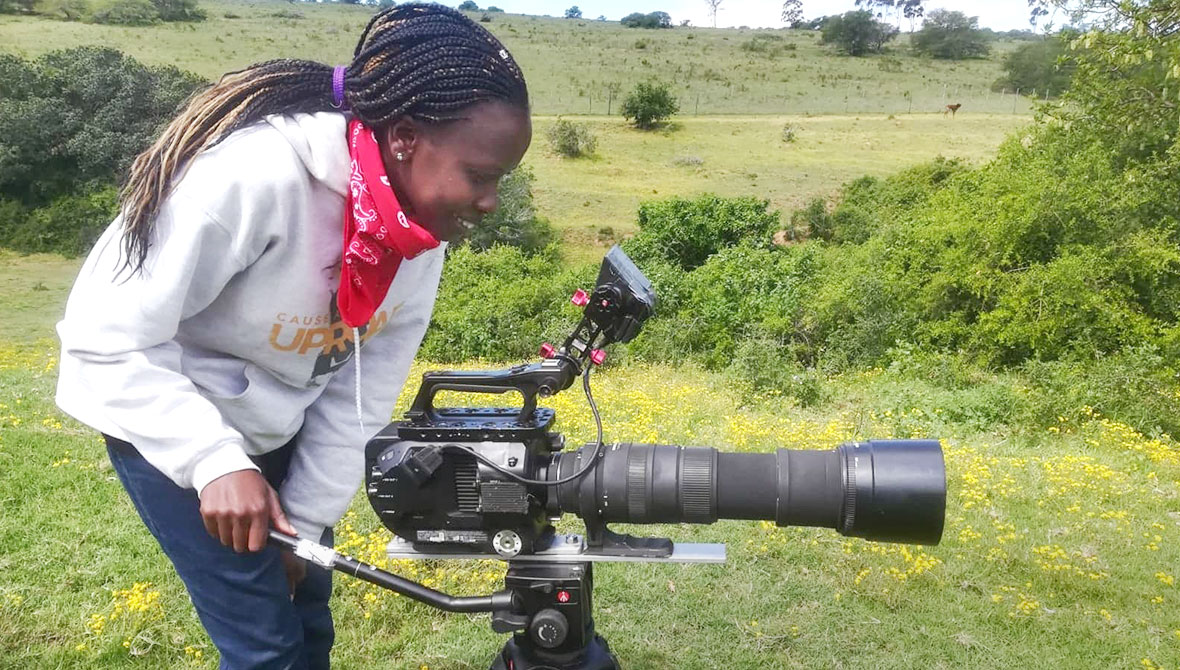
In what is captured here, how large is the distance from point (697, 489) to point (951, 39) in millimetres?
61855

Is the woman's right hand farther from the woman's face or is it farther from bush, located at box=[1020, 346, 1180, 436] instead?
bush, located at box=[1020, 346, 1180, 436]

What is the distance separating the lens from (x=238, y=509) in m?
1.43

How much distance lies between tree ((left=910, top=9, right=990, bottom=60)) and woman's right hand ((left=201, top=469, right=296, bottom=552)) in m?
60.8

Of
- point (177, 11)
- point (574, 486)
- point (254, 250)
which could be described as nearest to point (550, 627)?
point (574, 486)

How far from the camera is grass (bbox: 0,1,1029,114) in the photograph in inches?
1414

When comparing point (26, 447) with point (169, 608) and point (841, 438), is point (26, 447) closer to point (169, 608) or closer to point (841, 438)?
point (169, 608)

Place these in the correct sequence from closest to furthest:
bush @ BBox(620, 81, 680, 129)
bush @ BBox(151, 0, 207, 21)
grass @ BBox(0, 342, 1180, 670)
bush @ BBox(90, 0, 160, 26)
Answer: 1. grass @ BBox(0, 342, 1180, 670)
2. bush @ BBox(620, 81, 680, 129)
3. bush @ BBox(90, 0, 160, 26)
4. bush @ BBox(151, 0, 207, 21)

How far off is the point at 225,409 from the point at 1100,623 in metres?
3.13

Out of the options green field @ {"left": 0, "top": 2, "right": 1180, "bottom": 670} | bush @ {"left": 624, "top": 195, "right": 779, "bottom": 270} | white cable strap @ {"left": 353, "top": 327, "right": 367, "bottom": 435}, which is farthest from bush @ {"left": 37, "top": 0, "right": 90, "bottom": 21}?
white cable strap @ {"left": 353, "top": 327, "right": 367, "bottom": 435}

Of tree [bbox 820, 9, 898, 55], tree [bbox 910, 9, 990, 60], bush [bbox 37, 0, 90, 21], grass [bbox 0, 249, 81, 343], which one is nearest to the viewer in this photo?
grass [bbox 0, 249, 81, 343]

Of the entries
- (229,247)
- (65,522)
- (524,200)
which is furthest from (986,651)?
(524,200)

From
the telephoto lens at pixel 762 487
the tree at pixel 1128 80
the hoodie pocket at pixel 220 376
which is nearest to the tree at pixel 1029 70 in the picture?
the tree at pixel 1128 80

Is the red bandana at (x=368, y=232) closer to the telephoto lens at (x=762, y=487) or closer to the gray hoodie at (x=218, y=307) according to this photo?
the gray hoodie at (x=218, y=307)

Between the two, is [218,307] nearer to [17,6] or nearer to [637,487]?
[637,487]
